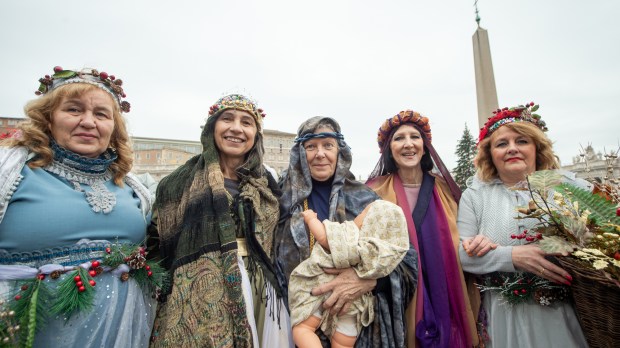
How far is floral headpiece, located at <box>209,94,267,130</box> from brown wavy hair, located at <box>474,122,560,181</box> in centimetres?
237

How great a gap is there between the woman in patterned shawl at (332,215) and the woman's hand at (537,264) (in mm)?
786

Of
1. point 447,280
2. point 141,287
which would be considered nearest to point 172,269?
point 141,287

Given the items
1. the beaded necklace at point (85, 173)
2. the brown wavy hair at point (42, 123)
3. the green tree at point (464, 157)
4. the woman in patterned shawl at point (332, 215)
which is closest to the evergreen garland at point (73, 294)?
the beaded necklace at point (85, 173)

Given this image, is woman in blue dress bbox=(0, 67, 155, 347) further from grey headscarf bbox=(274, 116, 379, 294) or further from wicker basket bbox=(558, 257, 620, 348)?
wicker basket bbox=(558, 257, 620, 348)

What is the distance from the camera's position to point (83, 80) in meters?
2.11

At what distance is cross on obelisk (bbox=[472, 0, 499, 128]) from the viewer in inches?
368

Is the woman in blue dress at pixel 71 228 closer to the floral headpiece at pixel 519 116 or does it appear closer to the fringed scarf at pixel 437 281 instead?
the fringed scarf at pixel 437 281

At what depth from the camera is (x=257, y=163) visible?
2.77m

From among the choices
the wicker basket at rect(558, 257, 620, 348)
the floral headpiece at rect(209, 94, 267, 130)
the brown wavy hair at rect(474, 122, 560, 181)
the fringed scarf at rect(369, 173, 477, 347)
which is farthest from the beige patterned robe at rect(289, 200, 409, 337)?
the brown wavy hair at rect(474, 122, 560, 181)

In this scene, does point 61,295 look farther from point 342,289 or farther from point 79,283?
point 342,289

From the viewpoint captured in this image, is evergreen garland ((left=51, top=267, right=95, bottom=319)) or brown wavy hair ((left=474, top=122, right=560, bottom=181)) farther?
brown wavy hair ((left=474, top=122, right=560, bottom=181))

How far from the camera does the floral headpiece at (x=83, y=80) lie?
2.08 meters

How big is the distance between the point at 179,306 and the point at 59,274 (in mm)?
740

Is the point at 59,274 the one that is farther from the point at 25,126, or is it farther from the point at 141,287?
the point at 25,126
